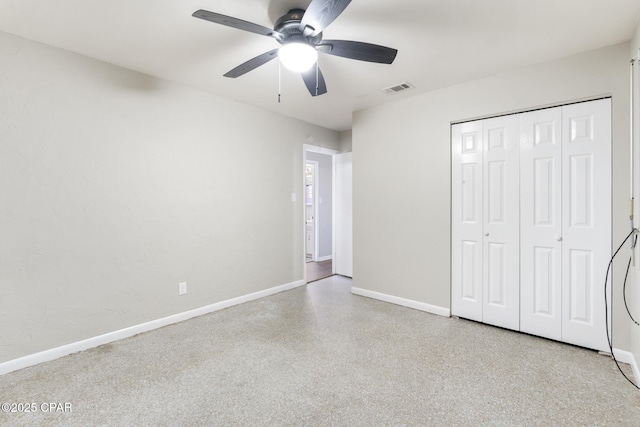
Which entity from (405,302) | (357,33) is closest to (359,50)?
(357,33)

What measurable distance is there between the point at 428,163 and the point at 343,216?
1925mm

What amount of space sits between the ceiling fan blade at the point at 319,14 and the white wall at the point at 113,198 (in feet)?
6.33

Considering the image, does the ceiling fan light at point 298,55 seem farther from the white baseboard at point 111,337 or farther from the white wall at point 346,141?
the white wall at point 346,141

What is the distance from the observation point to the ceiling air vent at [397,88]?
3.09 metres

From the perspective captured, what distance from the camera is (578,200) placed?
248 centimetres

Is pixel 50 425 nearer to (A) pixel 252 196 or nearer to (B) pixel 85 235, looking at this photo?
(B) pixel 85 235

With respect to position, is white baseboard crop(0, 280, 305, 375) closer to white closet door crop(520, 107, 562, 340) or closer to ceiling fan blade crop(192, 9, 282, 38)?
ceiling fan blade crop(192, 9, 282, 38)

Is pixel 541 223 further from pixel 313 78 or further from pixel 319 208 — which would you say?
pixel 319 208

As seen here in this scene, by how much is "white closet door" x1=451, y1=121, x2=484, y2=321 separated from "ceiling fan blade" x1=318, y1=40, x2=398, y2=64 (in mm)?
1556

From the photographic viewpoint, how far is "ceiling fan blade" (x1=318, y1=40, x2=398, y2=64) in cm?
185

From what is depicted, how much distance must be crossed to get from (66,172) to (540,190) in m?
4.02

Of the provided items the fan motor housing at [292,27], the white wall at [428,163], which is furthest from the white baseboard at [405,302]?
the fan motor housing at [292,27]

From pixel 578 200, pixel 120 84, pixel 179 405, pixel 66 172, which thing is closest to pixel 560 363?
pixel 578 200

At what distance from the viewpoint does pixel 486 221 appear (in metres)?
2.97
